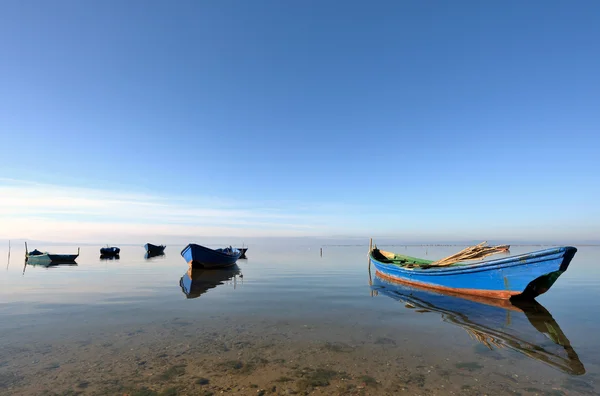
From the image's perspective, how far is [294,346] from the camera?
932cm

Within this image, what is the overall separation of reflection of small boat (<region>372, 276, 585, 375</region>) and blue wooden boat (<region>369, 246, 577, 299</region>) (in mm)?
607

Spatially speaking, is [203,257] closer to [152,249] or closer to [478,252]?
[478,252]

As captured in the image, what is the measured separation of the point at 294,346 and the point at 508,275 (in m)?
13.9

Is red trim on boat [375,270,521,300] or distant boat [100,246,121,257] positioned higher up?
distant boat [100,246,121,257]

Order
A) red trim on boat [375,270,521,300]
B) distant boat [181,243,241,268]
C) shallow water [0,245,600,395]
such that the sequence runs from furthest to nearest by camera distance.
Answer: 1. distant boat [181,243,241,268]
2. red trim on boat [375,270,521,300]
3. shallow water [0,245,600,395]

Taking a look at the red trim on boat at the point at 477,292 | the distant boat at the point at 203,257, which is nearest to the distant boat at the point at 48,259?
the distant boat at the point at 203,257

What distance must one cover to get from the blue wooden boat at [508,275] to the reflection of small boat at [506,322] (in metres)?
0.61

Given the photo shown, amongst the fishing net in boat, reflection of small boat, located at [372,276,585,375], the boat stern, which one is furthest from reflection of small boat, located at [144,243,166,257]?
the boat stern

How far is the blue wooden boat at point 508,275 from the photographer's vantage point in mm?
14370

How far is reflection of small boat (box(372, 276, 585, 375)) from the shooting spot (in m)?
8.79

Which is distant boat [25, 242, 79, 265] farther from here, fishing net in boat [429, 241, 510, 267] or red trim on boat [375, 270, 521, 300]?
fishing net in boat [429, 241, 510, 267]

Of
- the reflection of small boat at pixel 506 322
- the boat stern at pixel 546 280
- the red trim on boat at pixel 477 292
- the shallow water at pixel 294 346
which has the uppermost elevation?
the boat stern at pixel 546 280

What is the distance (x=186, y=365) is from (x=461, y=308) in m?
14.0

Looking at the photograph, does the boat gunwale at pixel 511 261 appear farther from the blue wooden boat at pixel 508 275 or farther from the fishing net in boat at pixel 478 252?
the fishing net in boat at pixel 478 252
